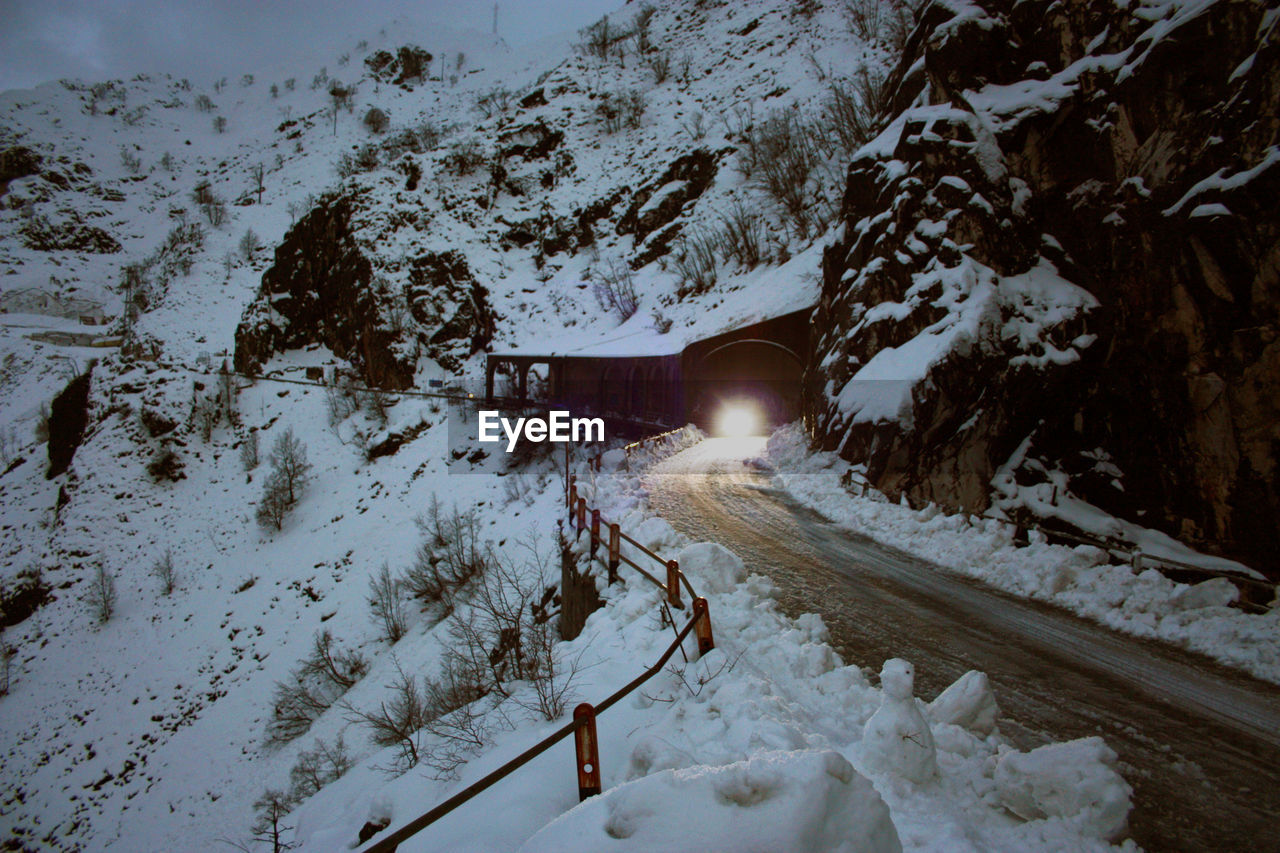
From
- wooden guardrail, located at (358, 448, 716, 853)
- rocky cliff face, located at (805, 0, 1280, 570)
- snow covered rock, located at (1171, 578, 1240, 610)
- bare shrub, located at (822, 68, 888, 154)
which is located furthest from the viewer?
bare shrub, located at (822, 68, 888, 154)

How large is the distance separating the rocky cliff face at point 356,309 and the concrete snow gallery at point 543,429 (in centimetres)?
1200

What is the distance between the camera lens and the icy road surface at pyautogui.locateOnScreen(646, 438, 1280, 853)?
371cm

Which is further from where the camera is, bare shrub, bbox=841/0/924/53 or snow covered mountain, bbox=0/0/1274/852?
bare shrub, bbox=841/0/924/53

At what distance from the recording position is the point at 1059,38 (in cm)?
1366

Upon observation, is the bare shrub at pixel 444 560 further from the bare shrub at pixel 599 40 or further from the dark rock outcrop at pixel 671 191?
the bare shrub at pixel 599 40

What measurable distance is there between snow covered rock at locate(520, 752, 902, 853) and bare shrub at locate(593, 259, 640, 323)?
37.2 m

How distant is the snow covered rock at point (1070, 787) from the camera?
317cm

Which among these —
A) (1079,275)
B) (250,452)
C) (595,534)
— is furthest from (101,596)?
(1079,275)

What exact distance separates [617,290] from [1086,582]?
36899 millimetres

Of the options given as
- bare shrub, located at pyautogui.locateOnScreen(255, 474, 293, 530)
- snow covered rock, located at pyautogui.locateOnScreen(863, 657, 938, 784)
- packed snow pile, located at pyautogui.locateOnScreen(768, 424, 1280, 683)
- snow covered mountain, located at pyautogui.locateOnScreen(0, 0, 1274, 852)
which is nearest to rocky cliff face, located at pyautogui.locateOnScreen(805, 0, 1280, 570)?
snow covered mountain, located at pyautogui.locateOnScreen(0, 0, 1274, 852)

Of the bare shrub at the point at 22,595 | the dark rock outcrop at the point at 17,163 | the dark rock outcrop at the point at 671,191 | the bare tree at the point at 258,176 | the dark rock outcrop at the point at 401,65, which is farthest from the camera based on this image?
the dark rock outcrop at the point at 401,65

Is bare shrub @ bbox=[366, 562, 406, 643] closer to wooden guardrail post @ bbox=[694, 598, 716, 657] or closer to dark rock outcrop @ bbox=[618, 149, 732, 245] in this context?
wooden guardrail post @ bbox=[694, 598, 716, 657]

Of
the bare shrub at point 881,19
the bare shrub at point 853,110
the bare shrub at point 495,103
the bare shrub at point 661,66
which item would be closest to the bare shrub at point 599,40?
the bare shrub at point 661,66

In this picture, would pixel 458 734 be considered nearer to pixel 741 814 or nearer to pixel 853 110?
pixel 741 814
